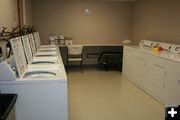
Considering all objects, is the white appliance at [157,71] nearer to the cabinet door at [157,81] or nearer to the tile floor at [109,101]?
the cabinet door at [157,81]

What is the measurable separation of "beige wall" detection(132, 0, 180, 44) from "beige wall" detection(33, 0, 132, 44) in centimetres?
46

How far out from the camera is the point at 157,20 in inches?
201

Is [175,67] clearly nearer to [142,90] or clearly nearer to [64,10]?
[142,90]

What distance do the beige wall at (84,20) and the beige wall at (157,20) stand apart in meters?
0.46

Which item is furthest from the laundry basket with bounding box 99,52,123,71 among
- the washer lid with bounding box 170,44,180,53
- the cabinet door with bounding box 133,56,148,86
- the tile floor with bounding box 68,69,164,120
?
the washer lid with bounding box 170,44,180,53

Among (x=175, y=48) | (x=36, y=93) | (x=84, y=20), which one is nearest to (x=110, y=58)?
(x=84, y=20)

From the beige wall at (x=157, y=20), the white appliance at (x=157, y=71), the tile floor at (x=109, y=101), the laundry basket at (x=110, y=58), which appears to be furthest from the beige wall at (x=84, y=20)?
the tile floor at (x=109, y=101)

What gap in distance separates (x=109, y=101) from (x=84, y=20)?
3.61 m

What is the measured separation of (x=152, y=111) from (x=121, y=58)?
123 inches

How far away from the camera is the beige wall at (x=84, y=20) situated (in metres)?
6.41

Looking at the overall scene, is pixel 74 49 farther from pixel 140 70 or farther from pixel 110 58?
pixel 140 70

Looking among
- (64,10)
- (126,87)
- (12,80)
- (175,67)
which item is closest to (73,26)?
(64,10)

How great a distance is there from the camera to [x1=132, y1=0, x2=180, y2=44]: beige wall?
14.3 ft

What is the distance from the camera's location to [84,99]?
149 inches
